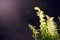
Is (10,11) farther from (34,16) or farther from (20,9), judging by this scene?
(34,16)

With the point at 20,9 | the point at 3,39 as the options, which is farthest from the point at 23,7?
the point at 3,39

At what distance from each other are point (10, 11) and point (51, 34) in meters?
3.69

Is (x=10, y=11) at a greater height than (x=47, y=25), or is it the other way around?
(x=10, y=11)

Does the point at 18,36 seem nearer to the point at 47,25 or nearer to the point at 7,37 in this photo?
the point at 7,37

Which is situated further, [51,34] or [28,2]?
[28,2]

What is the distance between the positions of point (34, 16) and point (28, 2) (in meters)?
0.45

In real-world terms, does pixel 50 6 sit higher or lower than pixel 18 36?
higher

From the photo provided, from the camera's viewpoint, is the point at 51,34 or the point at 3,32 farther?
the point at 3,32


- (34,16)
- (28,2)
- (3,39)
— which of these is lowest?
(3,39)

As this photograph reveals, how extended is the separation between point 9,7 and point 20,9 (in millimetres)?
336

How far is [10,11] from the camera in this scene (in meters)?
6.68

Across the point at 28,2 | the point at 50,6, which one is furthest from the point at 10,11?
the point at 50,6

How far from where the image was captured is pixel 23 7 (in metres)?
6.64

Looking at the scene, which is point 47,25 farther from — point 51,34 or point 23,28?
point 23,28
